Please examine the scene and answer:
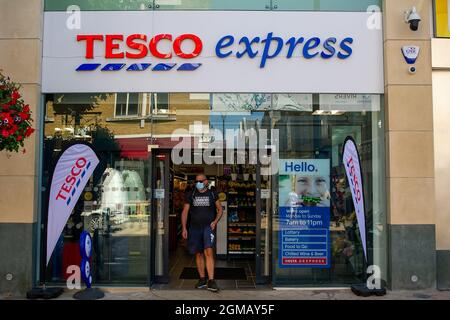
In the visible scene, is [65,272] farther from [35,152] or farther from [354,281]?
[354,281]

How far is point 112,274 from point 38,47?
3898 millimetres

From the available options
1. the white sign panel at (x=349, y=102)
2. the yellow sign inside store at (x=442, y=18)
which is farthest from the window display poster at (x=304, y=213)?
the yellow sign inside store at (x=442, y=18)

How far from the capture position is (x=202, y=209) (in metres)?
7.59

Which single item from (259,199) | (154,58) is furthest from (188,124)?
(259,199)

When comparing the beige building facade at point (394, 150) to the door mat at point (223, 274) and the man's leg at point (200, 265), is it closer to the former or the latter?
the man's leg at point (200, 265)

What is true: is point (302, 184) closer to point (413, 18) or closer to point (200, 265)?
point (200, 265)

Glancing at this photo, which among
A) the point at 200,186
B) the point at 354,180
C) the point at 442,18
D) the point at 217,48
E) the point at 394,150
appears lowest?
the point at 200,186

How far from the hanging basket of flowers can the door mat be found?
154 inches

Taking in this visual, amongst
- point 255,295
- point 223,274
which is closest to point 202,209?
point 255,295

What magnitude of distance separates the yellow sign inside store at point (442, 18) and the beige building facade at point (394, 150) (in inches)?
3.5

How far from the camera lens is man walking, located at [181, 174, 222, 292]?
7465mm

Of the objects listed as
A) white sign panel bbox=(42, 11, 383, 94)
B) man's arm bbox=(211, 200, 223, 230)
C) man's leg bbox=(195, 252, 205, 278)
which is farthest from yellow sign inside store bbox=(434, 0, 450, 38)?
man's leg bbox=(195, 252, 205, 278)

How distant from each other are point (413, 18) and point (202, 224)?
4.68 meters

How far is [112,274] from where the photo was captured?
7.70 metres
